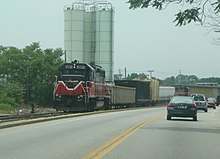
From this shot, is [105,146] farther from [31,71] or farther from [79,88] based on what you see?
[31,71]

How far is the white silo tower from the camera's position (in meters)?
74.9

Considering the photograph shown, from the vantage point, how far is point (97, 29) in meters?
75.9

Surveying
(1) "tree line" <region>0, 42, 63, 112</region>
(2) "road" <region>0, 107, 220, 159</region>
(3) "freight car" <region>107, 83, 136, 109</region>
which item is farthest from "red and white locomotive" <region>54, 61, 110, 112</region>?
(1) "tree line" <region>0, 42, 63, 112</region>

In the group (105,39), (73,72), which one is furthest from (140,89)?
(73,72)

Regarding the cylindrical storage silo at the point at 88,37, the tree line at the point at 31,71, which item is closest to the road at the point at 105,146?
the tree line at the point at 31,71

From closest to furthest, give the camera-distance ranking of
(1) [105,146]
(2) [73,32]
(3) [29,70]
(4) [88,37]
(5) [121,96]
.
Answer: (1) [105,146] < (5) [121,96] < (3) [29,70] < (2) [73,32] < (4) [88,37]

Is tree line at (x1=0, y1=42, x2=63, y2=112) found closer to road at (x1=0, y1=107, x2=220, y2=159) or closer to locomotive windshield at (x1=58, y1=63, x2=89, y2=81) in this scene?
locomotive windshield at (x1=58, y1=63, x2=89, y2=81)

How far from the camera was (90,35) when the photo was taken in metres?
76.4

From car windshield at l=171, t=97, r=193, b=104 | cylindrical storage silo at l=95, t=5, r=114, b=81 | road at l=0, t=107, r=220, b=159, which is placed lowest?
road at l=0, t=107, r=220, b=159

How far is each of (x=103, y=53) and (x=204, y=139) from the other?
58.3 m

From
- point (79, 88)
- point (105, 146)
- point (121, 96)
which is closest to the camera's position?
point (105, 146)

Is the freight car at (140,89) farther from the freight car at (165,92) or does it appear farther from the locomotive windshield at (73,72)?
the locomotive windshield at (73,72)

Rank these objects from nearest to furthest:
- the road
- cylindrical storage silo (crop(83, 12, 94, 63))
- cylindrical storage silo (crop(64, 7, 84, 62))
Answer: the road → cylindrical storage silo (crop(64, 7, 84, 62)) → cylindrical storage silo (crop(83, 12, 94, 63))

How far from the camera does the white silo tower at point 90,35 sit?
74.9m
